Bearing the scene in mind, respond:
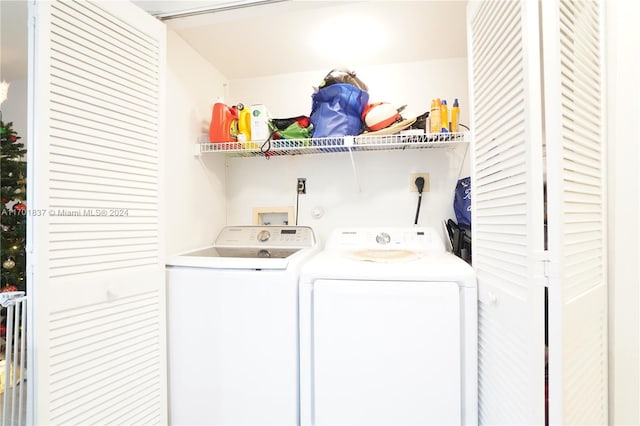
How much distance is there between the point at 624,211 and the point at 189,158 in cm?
211

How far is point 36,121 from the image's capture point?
0.95 meters

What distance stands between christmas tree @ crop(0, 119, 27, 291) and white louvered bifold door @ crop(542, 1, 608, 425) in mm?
1931

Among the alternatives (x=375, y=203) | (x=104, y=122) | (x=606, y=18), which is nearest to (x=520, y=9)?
(x=606, y=18)

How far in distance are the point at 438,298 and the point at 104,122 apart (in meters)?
1.55

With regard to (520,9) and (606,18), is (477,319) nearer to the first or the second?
(520,9)

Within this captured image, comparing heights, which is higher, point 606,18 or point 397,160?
point 606,18

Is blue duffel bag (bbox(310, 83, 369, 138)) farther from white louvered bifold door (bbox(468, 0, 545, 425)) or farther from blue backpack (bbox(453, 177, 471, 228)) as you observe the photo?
blue backpack (bbox(453, 177, 471, 228))

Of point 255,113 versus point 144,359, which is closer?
point 144,359

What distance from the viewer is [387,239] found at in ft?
6.19

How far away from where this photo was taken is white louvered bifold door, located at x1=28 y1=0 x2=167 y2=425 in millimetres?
969

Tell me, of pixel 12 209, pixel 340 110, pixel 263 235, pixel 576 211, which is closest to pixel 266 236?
pixel 263 235

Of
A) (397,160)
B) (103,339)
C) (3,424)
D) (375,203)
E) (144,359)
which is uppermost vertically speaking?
(397,160)

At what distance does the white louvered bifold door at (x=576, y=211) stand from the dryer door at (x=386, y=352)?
37 centimetres

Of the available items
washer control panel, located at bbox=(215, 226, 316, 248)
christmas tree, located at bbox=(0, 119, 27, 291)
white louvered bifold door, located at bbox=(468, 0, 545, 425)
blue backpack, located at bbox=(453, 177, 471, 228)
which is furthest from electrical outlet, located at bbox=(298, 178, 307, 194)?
christmas tree, located at bbox=(0, 119, 27, 291)
